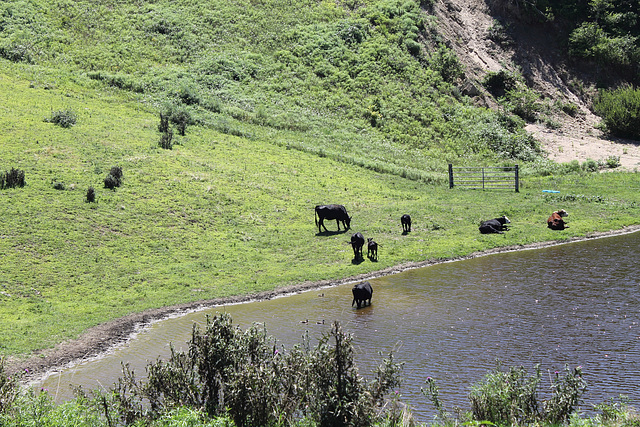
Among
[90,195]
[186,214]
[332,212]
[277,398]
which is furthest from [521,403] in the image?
[90,195]

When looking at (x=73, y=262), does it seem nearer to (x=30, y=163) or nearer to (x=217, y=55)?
(x=30, y=163)

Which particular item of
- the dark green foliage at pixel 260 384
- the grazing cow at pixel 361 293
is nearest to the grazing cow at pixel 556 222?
the grazing cow at pixel 361 293

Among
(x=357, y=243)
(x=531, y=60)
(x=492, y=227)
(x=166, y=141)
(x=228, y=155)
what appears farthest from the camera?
(x=531, y=60)

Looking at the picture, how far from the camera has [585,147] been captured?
53438 mm

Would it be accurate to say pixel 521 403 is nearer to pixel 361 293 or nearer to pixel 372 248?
pixel 361 293

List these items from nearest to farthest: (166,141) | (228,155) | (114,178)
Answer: (114,178) < (166,141) < (228,155)

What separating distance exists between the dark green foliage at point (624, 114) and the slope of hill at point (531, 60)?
1.12 m

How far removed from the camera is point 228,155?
41.1 meters

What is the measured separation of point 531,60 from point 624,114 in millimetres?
14639

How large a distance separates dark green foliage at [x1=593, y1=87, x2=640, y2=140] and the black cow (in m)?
42.5

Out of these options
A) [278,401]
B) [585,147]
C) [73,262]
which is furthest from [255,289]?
[585,147]

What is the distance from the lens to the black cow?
2564cm

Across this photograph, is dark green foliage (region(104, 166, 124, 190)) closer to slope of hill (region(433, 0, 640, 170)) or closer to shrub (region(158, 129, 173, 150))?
shrub (region(158, 129, 173, 150))

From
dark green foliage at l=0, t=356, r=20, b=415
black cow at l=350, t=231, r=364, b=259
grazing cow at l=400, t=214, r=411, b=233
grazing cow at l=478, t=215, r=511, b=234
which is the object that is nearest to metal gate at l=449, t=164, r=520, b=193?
grazing cow at l=478, t=215, r=511, b=234
